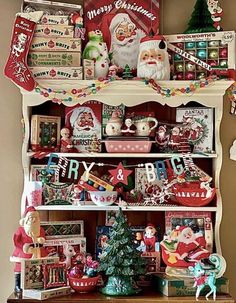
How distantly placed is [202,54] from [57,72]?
581 mm

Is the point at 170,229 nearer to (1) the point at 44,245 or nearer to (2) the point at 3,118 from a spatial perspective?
(1) the point at 44,245

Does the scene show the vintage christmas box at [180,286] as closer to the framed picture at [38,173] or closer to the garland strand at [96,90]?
the framed picture at [38,173]

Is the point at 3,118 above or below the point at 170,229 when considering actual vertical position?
above

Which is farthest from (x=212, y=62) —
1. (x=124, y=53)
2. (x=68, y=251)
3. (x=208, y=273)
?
(x=68, y=251)

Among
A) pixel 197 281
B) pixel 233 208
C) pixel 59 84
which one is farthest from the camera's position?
pixel 233 208

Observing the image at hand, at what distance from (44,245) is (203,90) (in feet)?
2.81

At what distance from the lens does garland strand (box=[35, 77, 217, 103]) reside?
236 cm

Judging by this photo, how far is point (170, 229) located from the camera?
8.03 feet

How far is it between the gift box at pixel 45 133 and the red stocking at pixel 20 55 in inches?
6.1

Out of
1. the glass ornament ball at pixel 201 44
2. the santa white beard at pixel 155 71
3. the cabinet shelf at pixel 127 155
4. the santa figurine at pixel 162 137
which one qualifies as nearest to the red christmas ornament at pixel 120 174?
the cabinet shelf at pixel 127 155

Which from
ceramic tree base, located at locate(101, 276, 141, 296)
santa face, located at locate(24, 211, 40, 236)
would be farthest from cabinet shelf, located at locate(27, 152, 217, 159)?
ceramic tree base, located at locate(101, 276, 141, 296)

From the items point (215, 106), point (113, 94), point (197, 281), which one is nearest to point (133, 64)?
point (113, 94)

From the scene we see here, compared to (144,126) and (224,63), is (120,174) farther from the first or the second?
(224,63)

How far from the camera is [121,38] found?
2520mm
